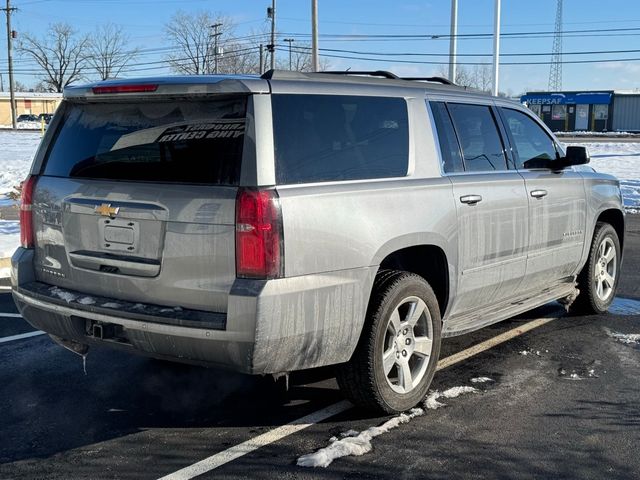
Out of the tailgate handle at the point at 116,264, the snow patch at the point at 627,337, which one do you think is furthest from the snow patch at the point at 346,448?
the snow patch at the point at 627,337

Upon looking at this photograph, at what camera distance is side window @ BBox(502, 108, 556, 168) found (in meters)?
5.65

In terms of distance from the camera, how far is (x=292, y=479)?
350 cm

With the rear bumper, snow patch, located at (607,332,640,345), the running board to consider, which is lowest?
snow patch, located at (607,332,640,345)

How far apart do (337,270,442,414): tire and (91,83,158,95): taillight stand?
1.68 metres

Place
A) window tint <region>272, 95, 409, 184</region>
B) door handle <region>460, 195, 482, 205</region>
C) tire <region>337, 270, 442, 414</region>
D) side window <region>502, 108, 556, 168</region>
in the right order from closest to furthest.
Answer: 1. window tint <region>272, 95, 409, 184</region>
2. tire <region>337, 270, 442, 414</region>
3. door handle <region>460, 195, 482, 205</region>
4. side window <region>502, 108, 556, 168</region>

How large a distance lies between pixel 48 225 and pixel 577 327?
4510 millimetres

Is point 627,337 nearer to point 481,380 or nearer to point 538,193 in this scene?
point 538,193

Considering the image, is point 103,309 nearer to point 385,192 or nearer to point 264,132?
point 264,132

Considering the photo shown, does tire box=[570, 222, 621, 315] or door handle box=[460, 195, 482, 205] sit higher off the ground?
door handle box=[460, 195, 482, 205]

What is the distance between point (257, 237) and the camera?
11.5ft

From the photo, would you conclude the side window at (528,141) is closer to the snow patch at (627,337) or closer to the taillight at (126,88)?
the snow patch at (627,337)

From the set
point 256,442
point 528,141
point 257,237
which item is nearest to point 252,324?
point 257,237

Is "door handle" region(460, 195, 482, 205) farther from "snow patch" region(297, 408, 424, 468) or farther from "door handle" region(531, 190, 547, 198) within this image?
"snow patch" region(297, 408, 424, 468)

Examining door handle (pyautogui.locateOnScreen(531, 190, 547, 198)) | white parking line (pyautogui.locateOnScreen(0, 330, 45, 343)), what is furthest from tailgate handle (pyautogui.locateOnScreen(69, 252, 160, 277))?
door handle (pyautogui.locateOnScreen(531, 190, 547, 198))
